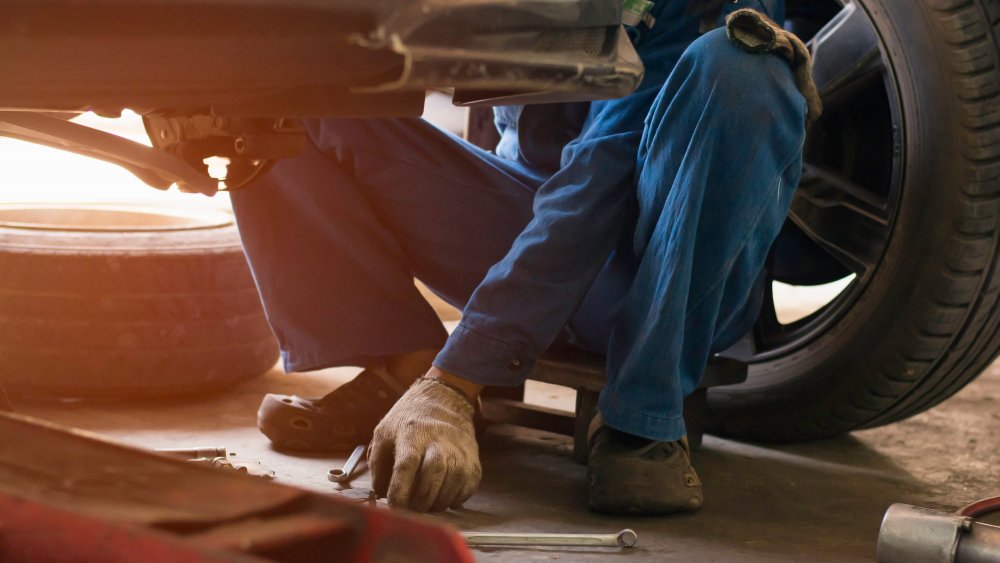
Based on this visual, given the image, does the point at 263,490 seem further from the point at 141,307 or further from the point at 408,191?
the point at 141,307

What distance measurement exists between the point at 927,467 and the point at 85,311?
1.49 m

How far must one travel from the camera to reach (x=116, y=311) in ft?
6.75

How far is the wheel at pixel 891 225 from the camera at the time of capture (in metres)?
1.73

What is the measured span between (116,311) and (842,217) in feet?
4.21

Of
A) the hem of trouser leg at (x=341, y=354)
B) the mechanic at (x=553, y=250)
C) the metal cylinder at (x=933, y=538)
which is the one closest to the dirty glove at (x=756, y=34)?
the mechanic at (x=553, y=250)

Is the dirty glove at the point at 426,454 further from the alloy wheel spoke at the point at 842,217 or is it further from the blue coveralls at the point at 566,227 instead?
the alloy wheel spoke at the point at 842,217

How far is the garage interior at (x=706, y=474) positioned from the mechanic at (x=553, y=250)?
70mm

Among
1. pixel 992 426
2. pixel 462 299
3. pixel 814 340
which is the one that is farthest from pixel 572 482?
pixel 992 426

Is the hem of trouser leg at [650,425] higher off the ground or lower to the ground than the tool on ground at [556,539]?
higher

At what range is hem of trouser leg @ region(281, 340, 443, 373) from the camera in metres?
1.84

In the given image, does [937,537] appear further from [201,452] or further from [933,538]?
[201,452]

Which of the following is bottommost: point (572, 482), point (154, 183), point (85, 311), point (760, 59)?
point (572, 482)

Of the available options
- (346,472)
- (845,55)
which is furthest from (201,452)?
(845,55)

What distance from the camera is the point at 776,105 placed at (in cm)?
148
